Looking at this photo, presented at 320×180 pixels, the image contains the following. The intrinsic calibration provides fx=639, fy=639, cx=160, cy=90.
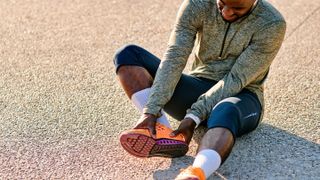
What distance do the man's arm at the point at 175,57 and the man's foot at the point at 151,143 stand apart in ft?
0.66

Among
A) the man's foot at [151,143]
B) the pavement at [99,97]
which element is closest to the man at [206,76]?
the man's foot at [151,143]

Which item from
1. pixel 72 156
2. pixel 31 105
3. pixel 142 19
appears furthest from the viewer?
pixel 142 19

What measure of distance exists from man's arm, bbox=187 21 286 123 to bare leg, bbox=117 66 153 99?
344 millimetres

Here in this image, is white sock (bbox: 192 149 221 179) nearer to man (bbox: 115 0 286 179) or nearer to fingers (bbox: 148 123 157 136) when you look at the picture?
man (bbox: 115 0 286 179)

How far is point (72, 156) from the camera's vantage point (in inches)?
141

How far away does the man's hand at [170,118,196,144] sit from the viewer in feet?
11.3

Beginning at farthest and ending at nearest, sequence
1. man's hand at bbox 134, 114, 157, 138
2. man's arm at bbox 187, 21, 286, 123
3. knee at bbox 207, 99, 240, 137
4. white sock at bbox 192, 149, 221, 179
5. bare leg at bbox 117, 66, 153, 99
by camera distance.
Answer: bare leg at bbox 117, 66, 153, 99 → man's arm at bbox 187, 21, 286, 123 → man's hand at bbox 134, 114, 157, 138 → knee at bbox 207, 99, 240, 137 → white sock at bbox 192, 149, 221, 179

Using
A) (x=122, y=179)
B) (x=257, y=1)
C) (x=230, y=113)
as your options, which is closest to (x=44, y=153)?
(x=122, y=179)

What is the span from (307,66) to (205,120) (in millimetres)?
1541

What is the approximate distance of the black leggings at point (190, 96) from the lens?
3469 millimetres

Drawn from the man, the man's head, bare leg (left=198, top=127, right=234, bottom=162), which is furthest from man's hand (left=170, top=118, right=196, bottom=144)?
the man's head

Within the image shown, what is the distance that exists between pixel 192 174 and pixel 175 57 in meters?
0.81

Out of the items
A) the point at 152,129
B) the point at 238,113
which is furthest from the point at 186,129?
the point at 238,113

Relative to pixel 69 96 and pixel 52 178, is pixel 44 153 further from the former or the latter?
pixel 69 96
